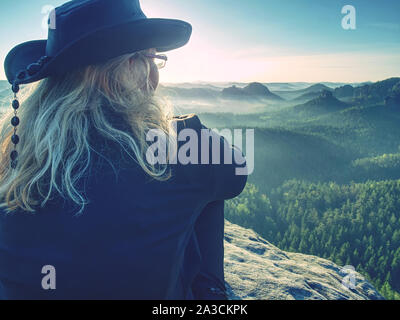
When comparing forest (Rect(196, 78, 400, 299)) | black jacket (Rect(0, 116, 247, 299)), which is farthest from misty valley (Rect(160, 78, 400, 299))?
black jacket (Rect(0, 116, 247, 299))

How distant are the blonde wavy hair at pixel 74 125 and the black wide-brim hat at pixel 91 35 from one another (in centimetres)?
10

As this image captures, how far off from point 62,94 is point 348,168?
26.9 m

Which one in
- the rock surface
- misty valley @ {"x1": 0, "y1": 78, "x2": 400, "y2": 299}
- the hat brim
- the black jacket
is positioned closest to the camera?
the black jacket

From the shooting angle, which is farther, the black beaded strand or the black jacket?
the black beaded strand

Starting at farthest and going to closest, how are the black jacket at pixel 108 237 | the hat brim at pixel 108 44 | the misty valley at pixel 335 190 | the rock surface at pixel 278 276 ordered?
the misty valley at pixel 335 190, the rock surface at pixel 278 276, the hat brim at pixel 108 44, the black jacket at pixel 108 237

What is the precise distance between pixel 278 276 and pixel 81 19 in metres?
3.10

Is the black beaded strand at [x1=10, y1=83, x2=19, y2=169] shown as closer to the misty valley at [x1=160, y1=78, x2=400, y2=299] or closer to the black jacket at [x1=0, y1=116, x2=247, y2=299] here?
the black jacket at [x1=0, y1=116, x2=247, y2=299]

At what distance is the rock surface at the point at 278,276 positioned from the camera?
120 inches

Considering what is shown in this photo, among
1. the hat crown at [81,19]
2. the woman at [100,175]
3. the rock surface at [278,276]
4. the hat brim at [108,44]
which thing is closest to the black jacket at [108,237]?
the woman at [100,175]

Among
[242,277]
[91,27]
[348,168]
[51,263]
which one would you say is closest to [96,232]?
[51,263]

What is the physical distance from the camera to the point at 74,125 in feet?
5.06

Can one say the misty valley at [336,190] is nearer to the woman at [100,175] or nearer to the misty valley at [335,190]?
the misty valley at [335,190]

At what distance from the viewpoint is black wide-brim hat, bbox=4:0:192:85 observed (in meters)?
1.59

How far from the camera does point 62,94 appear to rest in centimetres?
172
